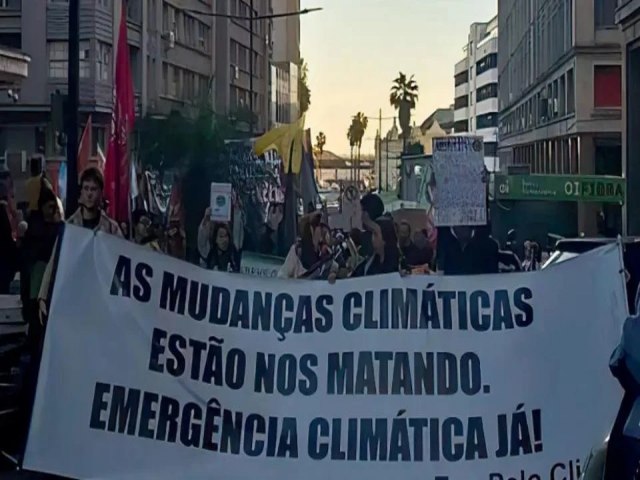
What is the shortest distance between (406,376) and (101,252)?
1.81m

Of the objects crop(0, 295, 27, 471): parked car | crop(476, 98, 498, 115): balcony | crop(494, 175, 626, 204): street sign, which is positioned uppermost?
crop(476, 98, 498, 115): balcony

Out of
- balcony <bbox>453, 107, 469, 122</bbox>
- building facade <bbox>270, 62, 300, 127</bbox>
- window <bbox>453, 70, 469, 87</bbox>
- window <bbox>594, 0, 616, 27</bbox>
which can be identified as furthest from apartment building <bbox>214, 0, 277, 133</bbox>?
window <bbox>453, 70, 469, 87</bbox>

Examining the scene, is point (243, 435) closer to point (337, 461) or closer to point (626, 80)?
point (337, 461)

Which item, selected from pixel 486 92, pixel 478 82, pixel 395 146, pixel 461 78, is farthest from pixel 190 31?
pixel 461 78

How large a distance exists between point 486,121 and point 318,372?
12201cm

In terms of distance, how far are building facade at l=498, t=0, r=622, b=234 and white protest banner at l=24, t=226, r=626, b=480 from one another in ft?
89.9

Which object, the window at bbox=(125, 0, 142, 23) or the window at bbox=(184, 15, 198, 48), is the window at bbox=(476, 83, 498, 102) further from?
the window at bbox=(125, 0, 142, 23)

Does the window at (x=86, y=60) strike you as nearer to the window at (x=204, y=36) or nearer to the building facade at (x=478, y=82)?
the window at (x=204, y=36)

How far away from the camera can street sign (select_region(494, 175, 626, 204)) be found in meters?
22.1

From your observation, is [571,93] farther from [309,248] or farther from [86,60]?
[309,248]

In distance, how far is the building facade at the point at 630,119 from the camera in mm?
35250

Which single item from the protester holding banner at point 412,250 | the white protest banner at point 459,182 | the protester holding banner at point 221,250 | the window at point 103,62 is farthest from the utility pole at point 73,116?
the window at point 103,62


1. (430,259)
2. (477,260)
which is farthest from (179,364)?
(430,259)

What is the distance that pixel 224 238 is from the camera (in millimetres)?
15984
